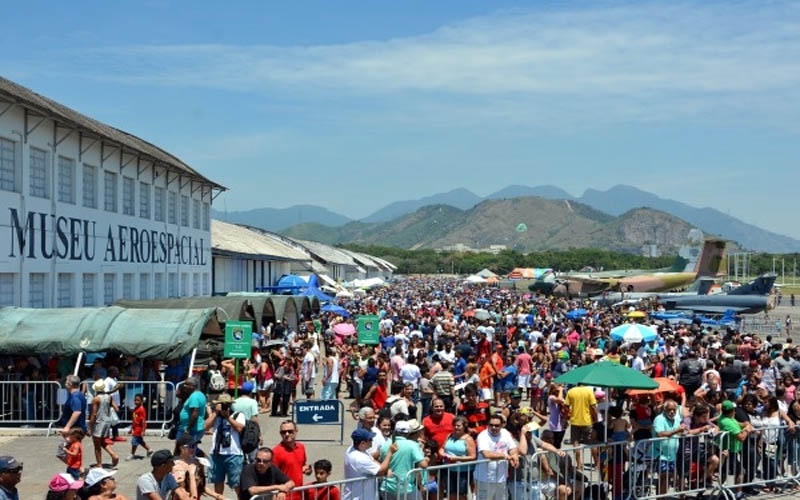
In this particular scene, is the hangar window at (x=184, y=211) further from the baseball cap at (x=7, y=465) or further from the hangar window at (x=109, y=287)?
the baseball cap at (x=7, y=465)

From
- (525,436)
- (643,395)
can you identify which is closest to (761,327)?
(643,395)

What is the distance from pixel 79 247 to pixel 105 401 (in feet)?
42.1

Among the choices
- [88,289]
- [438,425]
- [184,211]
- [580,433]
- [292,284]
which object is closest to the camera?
[438,425]

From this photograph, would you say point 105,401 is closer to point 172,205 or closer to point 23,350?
point 23,350

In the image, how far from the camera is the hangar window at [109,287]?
28.7 m

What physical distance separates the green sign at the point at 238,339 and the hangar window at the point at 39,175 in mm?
8164

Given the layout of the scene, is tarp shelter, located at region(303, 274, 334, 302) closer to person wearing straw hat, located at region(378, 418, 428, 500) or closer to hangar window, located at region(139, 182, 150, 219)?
hangar window, located at region(139, 182, 150, 219)

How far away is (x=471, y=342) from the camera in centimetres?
2606

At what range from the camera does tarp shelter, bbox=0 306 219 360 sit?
18.2 meters

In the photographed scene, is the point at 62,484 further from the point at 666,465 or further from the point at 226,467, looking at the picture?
the point at 666,465

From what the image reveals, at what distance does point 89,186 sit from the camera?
90.8 ft

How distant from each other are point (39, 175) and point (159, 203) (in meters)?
11.1

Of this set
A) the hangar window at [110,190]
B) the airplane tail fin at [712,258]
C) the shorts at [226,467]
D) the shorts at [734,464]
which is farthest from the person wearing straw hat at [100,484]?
the airplane tail fin at [712,258]

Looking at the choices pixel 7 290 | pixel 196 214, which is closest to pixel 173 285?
pixel 196 214
